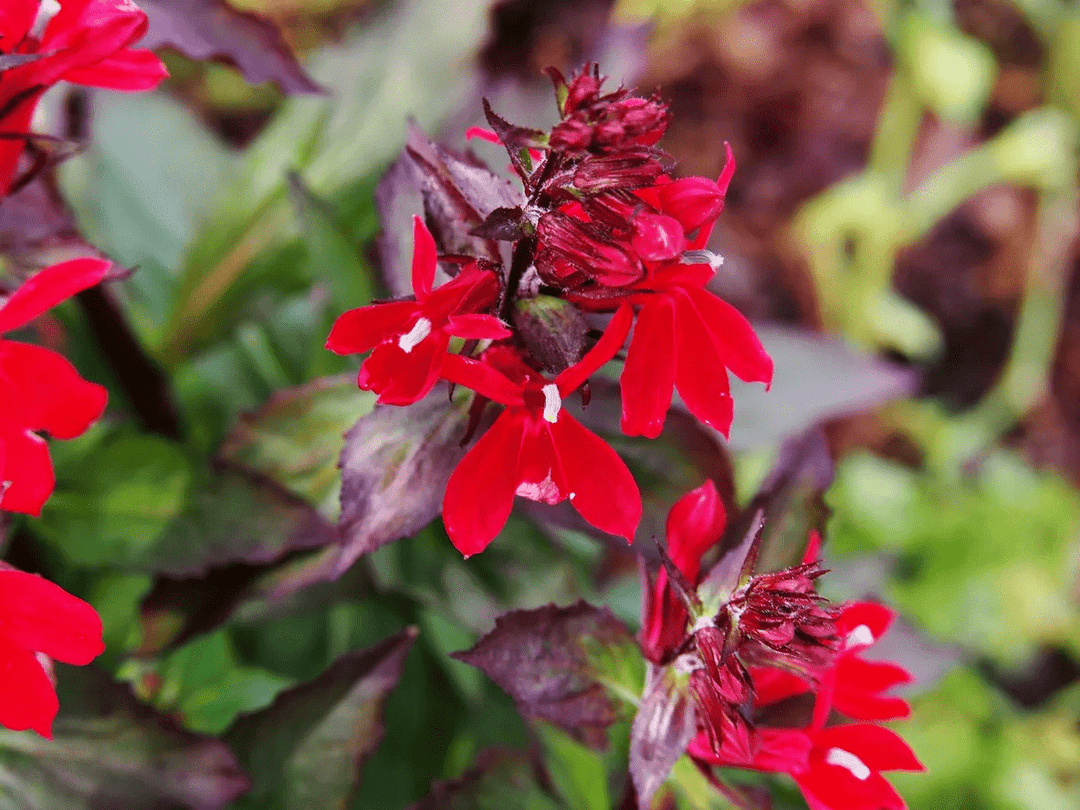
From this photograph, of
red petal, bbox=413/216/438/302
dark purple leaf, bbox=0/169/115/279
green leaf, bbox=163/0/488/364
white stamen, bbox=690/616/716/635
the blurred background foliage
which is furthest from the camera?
green leaf, bbox=163/0/488/364

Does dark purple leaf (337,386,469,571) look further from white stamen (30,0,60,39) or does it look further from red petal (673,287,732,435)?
white stamen (30,0,60,39)

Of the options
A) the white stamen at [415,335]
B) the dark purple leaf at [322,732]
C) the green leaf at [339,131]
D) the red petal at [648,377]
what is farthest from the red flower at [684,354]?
the green leaf at [339,131]

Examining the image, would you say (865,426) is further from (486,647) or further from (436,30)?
(486,647)

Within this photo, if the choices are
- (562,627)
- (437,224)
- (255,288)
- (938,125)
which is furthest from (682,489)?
(938,125)

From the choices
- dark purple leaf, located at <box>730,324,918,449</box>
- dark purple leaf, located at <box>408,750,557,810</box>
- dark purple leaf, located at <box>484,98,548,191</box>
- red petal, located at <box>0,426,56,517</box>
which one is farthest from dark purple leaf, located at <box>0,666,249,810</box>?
dark purple leaf, located at <box>730,324,918,449</box>

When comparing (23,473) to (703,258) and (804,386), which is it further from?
(804,386)

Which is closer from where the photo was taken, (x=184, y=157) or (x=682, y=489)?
(x=682, y=489)
